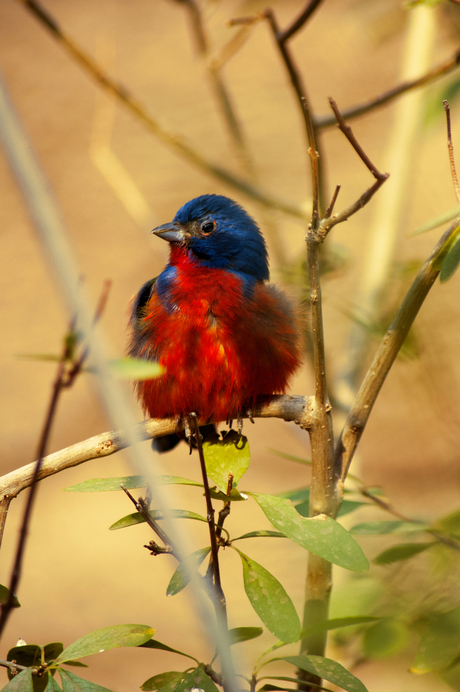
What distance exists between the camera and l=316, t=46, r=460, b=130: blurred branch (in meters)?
2.60

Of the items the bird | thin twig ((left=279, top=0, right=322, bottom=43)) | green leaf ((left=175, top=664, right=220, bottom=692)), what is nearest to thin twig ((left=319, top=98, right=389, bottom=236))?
green leaf ((left=175, top=664, right=220, bottom=692))

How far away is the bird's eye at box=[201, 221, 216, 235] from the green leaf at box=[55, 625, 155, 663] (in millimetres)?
2136

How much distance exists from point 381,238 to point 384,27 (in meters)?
1.30

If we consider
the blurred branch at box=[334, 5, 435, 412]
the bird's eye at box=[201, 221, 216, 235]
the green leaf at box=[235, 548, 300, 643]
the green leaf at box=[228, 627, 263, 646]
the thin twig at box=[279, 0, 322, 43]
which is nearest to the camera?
the green leaf at box=[235, 548, 300, 643]

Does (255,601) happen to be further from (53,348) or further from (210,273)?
(53,348)

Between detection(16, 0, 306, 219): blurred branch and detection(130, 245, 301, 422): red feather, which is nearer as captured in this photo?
detection(130, 245, 301, 422): red feather

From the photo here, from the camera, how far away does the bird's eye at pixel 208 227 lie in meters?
3.17

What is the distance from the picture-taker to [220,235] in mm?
3152

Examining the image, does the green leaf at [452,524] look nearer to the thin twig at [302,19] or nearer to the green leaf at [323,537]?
the green leaf at [323,537]

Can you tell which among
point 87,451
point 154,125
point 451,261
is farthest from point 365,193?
point 154,125

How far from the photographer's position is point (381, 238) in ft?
13.5

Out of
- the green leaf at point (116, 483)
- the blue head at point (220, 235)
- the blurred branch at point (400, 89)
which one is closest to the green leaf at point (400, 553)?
the green leaf at point (116, 483)

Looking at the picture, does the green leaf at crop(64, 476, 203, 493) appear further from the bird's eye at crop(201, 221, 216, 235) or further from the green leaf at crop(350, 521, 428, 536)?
the bird's eye at crop(201, 221, 216, 235)

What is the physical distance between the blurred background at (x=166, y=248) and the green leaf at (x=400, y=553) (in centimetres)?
4
